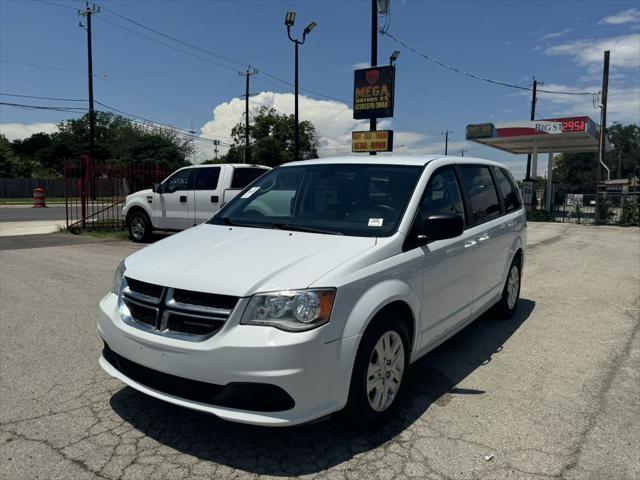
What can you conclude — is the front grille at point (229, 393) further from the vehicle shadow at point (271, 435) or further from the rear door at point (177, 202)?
the rear door at point (177, 202)

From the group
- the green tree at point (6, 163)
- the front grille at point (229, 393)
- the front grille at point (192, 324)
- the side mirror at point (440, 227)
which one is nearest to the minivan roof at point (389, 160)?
the side mirror at point (440, 227)

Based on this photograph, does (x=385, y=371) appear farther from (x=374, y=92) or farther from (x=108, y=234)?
(x=374, y=92)

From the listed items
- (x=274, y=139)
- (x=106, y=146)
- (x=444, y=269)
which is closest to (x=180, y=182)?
(x=444, y=269)

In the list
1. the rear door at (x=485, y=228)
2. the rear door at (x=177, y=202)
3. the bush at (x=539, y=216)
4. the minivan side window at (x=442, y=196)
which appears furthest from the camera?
the bush at (x=539, y=216)

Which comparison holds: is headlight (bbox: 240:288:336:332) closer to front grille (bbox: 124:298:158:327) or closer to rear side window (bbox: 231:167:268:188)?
front grille (bbox: 124:298:158:327)

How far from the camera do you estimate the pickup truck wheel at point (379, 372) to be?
118 inches

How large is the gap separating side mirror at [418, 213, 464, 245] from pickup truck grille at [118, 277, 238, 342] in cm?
145

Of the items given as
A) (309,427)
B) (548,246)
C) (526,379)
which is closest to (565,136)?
(548,246)

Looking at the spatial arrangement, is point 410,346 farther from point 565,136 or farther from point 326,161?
point 565,136

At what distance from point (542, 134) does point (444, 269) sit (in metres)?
22.4

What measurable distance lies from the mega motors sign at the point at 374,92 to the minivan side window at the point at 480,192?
474 inches

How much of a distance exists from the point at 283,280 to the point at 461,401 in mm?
1788

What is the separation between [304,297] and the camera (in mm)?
2781

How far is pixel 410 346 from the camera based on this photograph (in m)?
3.52
